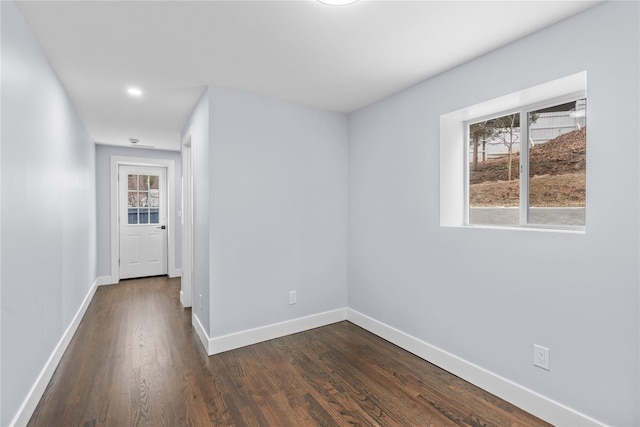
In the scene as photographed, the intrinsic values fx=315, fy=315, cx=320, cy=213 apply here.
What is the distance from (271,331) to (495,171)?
8.09 ft

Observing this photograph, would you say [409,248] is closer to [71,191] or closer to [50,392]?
[50,392]

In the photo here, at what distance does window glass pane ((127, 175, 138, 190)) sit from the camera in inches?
226

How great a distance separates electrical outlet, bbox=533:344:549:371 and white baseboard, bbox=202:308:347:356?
198cm

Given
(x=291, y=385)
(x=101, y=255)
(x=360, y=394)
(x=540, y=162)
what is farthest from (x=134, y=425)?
(x=101, y=255)

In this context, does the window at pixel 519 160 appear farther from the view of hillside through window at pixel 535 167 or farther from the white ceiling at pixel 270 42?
the white ceiling at pixel 270 42

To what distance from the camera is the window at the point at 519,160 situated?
203 centimetres

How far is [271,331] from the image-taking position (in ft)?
10.1

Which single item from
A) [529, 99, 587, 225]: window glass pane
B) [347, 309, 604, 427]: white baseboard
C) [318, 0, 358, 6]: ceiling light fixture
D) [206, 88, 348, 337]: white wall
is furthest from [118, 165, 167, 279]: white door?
[529, 99, 587, 225]: window glass pane

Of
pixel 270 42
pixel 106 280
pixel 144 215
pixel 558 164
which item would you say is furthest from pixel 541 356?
pixel 144 215

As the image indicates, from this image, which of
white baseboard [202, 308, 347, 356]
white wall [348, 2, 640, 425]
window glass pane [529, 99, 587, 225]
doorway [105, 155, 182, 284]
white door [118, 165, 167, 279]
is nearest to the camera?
white wall [348, 2, 640, 425]

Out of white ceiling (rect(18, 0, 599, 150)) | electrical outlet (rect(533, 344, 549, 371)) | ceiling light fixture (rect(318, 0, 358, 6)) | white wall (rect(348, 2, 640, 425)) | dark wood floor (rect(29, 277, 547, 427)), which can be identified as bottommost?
dark wood floor (rect(29, 277, 547, 427))

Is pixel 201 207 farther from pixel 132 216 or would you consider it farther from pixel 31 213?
pixel 132 216

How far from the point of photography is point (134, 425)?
1.86 metres

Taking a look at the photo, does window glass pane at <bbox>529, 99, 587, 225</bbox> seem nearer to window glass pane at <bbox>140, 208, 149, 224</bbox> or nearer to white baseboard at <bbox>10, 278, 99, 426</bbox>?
white baseboard at <bbox>10, 278, 99, 426</bbox>
